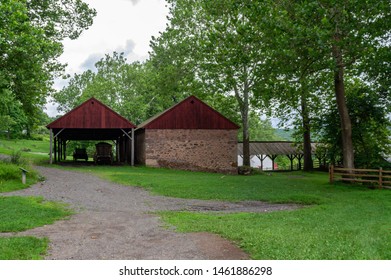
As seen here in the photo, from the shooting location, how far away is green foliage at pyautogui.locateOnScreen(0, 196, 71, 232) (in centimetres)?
1046

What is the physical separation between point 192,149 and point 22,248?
88.3ft

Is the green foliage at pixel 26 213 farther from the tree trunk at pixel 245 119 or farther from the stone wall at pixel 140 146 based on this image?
the tree trunk at pixel 245 119

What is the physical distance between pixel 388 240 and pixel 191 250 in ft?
14.0

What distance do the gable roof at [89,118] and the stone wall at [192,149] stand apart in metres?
3.33

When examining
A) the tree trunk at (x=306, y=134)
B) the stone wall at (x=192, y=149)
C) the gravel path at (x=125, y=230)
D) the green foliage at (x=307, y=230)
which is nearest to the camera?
the green foliage at (x=307, y=230)

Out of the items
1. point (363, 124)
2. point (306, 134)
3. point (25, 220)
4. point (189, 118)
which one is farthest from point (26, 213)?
point (306, 134)

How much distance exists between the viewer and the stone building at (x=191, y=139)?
34062 mm

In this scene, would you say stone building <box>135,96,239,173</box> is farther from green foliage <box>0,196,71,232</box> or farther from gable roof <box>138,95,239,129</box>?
green foliage <box>0,196,71,232</box>

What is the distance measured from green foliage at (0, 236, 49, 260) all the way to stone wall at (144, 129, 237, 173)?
82.9 ft

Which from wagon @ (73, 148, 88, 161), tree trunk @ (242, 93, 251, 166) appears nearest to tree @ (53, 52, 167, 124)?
wagon @ (73, 148, 88, 161)

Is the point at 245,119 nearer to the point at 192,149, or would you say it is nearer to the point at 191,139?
the point at 191,139

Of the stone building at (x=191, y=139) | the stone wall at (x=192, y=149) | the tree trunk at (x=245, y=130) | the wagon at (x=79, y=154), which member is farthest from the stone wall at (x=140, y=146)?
the tree trunk at (x=245, y=130)

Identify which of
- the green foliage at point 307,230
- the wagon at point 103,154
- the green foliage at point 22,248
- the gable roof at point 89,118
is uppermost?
the gable roof at point 89,118

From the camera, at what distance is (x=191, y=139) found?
3450cm
